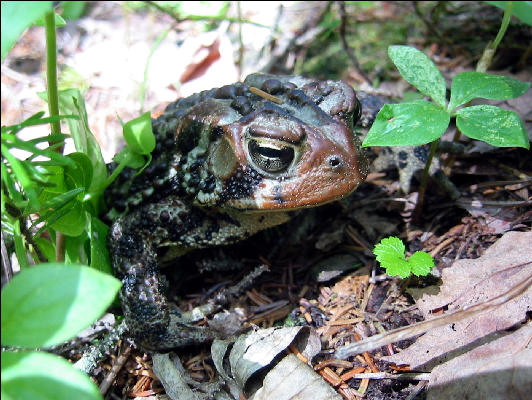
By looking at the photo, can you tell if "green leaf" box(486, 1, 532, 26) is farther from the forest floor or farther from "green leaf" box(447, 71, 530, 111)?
the forest floor

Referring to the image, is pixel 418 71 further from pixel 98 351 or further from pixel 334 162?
pixel 98 351

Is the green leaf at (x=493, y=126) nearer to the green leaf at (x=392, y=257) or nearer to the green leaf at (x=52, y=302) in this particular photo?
the green leaf at (x=392, y=257)

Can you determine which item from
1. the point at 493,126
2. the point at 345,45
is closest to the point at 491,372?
the point at 493,126

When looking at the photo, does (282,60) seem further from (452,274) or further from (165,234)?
(452,274)

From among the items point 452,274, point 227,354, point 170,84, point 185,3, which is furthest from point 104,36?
point 452,274

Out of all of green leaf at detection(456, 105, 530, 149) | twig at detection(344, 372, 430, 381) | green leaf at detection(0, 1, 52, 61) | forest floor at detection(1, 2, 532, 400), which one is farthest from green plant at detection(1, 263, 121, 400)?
green leaf at detection(456, 105, 530, 149)

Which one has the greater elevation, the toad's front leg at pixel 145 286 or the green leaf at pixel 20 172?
the green leaf at pixel 20 172

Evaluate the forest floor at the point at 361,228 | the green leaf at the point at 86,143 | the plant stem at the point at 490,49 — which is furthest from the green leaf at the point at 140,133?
the plant stem at the point at 490,49
